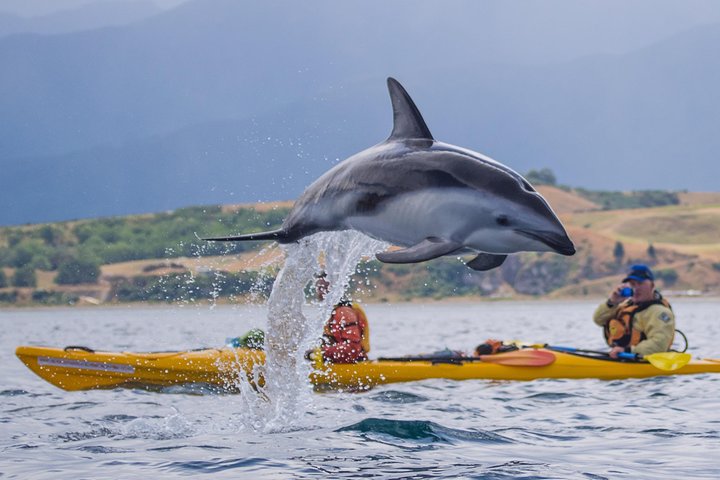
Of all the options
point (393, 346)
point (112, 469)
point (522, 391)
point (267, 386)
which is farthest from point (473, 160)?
point (393, 346)

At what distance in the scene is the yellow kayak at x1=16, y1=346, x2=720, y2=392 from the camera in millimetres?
14766

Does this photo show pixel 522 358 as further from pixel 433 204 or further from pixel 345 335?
pixel 433 204

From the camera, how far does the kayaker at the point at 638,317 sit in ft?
47.5

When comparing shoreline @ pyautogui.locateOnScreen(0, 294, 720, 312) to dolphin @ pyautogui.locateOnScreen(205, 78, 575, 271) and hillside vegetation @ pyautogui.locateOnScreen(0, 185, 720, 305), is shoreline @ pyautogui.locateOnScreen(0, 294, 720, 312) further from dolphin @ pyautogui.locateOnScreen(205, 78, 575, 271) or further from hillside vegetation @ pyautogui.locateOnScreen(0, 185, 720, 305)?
dolphin @ pyautogui.locateOnScreen(205, 78, 575, 271)

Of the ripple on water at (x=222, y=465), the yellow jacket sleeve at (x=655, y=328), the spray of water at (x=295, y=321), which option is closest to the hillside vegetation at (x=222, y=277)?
the yellow jacket sleeve at (x=655, y=328)

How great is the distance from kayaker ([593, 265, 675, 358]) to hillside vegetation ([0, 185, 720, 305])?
179ft

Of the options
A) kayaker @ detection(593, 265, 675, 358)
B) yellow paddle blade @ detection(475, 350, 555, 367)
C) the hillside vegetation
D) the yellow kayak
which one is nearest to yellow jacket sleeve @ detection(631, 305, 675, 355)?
kayaker @ detection(593, 265, 675, 358)

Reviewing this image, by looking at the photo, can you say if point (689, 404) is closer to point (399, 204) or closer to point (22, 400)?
point (399, 204)

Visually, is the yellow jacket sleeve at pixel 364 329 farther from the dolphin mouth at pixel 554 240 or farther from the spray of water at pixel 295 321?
the dolphin mouth at pixel 554 240

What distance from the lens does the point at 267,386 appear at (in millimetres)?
11375

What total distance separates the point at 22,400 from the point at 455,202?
10.2 m

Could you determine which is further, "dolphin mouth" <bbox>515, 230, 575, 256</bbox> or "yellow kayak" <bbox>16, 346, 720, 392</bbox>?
"yellow kayak" <bbox>16, 346, 720, 392</bbox>

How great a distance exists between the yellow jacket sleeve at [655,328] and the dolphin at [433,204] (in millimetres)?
8707

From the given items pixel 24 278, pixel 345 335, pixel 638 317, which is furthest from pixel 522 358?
pixel 24 278
